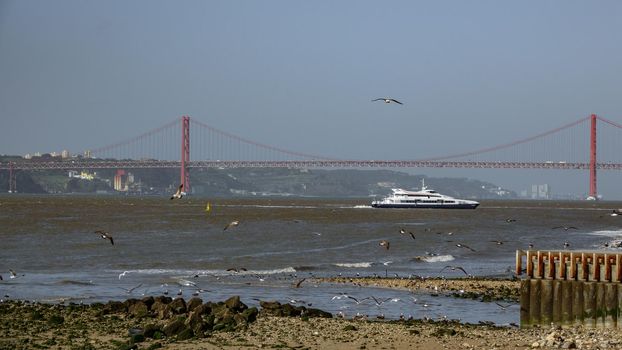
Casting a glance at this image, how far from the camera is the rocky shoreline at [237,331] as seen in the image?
52.1 ft

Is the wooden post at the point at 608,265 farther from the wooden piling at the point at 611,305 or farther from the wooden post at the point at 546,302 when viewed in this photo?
the wooden post at the point at 546,302

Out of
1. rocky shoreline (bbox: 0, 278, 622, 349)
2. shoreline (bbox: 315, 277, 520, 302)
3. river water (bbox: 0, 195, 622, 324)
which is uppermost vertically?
rocky shoreline (bbox: 0, 278, 622, 349)

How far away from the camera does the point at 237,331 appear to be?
17.2 metres

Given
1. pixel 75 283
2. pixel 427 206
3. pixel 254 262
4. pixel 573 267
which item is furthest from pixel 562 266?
Answer: pixel 427 206

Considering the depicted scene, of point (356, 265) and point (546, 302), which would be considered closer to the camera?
point (546, 302)

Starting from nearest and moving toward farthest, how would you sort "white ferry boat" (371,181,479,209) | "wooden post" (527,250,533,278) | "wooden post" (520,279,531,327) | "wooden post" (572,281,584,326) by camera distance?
"wooden post" (572,281,584,326) < "wooden post" (520,279,531,327) < "wooden post" (527,250,533,278) < "white ferry boat" (371,181,479,209)

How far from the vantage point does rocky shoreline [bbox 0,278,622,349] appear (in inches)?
626

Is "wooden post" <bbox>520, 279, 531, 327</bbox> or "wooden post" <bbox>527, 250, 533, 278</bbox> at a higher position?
"wooden post" <bbox>527, 250, 533, 278</bbox>

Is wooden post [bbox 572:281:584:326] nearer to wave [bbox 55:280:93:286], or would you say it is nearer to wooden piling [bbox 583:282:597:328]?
wooden piling [bbox 583:282:597:328]

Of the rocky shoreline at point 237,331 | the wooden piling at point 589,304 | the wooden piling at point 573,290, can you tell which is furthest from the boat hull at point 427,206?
the wooden piling at point 589,304

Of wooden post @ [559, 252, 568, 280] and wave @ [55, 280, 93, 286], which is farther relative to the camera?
wave @ [55, 280, 93, 286]

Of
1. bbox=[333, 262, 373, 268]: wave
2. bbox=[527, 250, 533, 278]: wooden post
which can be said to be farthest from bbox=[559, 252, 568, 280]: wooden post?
bbox=[333, 262, 373, 268]: wave

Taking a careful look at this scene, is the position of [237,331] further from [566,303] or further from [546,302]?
[566,303]

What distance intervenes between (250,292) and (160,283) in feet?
11.8
